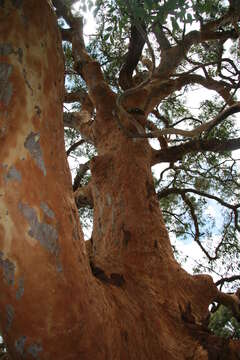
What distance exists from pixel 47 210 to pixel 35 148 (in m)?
0.22

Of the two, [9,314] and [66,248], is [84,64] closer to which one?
[66,248]

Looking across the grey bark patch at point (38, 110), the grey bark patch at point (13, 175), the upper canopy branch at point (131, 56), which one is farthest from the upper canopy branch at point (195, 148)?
the grey bark patch at point (13, 175)

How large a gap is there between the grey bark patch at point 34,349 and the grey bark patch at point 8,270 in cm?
22

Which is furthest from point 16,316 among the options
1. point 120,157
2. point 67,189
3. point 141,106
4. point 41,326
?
point 141,106

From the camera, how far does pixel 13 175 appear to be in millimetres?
1025

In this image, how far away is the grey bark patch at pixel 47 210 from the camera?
1050mm

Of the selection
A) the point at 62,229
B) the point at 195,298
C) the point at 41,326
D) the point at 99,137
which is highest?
the point at 99,137

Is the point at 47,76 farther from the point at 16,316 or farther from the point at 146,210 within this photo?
the point at 146,210

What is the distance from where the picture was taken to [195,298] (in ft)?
6.61

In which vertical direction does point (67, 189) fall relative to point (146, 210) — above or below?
below

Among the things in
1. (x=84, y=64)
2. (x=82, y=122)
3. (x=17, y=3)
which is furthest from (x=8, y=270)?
(x=84, y=64)

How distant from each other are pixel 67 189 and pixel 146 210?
120 centimetres

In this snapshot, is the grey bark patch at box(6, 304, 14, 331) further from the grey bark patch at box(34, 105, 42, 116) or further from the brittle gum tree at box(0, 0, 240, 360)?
Answer: the grey bark patch at box(34, 105, 42, 116)

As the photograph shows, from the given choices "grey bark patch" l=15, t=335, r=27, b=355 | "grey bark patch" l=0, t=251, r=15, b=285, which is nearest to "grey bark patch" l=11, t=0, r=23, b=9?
"grey bark patch" l=0, t=251, r=15, b=285
